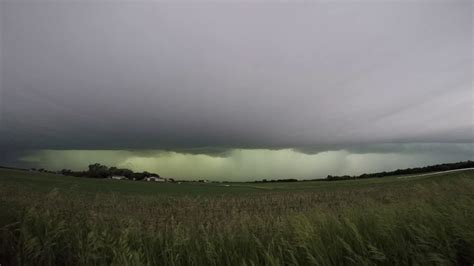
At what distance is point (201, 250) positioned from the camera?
641 centimetres

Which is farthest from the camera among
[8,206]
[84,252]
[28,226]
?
[8,206]

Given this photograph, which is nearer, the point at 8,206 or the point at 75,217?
the point at 75,217

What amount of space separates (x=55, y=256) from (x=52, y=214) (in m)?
2.20

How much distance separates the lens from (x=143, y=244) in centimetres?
690

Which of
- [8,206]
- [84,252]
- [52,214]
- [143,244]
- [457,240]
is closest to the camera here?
[457,240]

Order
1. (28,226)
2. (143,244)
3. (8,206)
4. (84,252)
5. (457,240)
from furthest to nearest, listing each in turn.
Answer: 1. (8,206)
2. (28,226)
3. (143,244)
4. (84,252)
5. (457,240)

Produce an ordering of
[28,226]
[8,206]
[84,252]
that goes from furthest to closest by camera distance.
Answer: [8,206] → [28,226] → [84,252]

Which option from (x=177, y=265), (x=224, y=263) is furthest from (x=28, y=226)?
(x=224, y=263)

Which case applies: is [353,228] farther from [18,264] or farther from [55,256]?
[18,264]

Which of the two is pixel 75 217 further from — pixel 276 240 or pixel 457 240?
pixel 457 240

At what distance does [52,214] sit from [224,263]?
4.73 m

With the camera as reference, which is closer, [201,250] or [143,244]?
[201,250]

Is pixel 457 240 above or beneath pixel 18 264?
above

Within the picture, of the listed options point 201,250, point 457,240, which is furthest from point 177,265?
point 457,240
